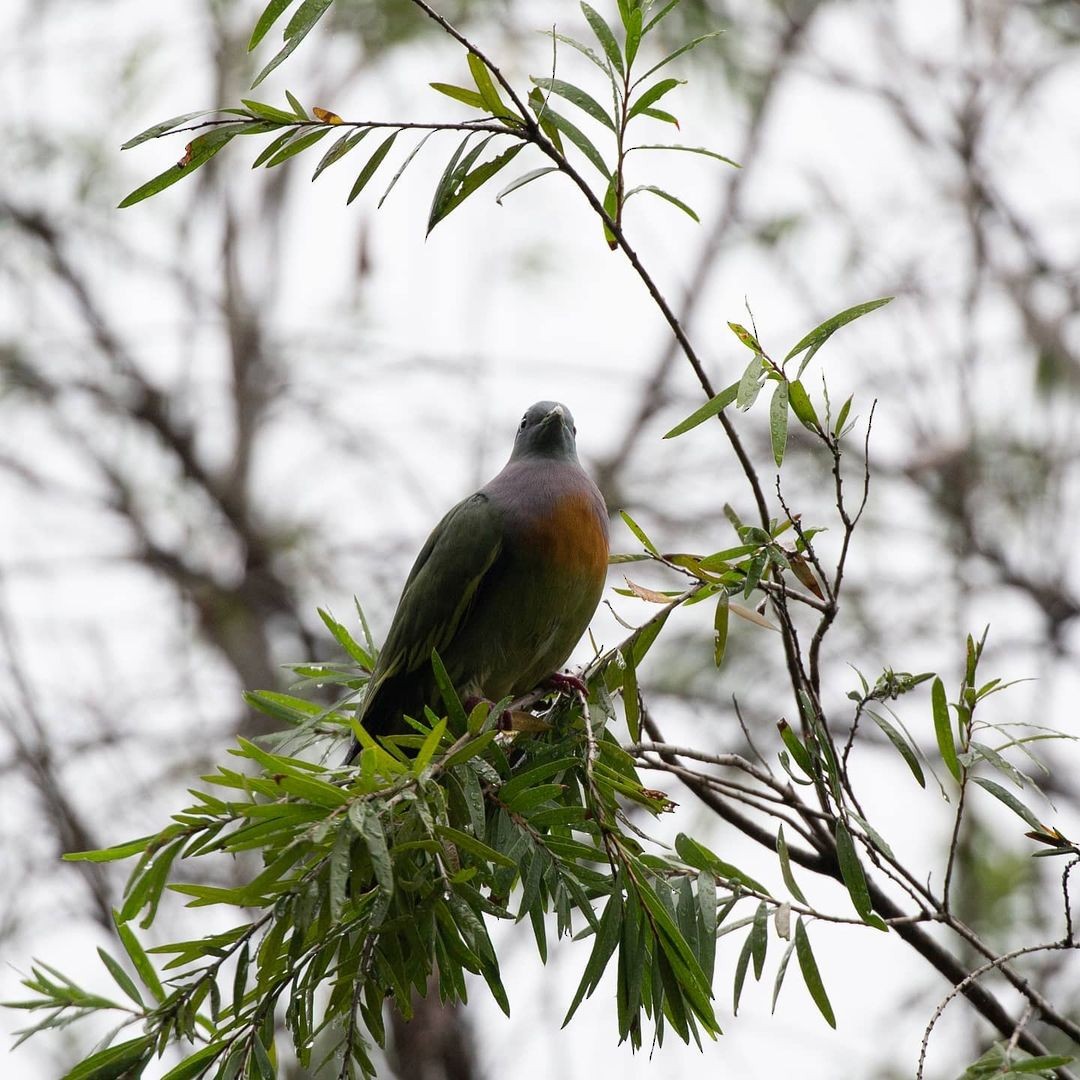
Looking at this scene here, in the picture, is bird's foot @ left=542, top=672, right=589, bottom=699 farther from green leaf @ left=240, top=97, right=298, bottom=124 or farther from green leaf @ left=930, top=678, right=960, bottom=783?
green leaf @ left=240, top=97, right=298, bottom=124

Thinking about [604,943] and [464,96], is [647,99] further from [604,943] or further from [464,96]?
[604,943]

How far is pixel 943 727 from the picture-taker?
218 cm

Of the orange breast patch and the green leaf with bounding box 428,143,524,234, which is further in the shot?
the orange breast patch

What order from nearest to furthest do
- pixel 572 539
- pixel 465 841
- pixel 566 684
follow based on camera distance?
pixel 465 841 → pixel 566 684 → pixel 572 539

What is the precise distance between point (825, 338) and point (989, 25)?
595 cm

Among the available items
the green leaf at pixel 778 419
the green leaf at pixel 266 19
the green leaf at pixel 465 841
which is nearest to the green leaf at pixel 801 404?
the green leaf at pixel 778 419

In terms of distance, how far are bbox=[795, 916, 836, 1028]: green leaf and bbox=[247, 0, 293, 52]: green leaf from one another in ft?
5.31

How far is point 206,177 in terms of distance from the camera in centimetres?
829

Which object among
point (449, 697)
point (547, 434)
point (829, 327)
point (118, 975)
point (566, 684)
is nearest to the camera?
point (829, 327)

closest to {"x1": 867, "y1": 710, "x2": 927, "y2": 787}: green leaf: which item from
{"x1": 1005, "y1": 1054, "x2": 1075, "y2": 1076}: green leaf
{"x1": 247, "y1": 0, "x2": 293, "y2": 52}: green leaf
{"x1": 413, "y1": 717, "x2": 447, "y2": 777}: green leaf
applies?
{"x1": 1005, "y1": 1054, "x2": 1075, "y2": 1076}: green leaf

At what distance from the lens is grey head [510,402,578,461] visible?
3709 mm

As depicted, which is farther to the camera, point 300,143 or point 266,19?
point 300,143

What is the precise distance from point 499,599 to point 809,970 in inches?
52.2

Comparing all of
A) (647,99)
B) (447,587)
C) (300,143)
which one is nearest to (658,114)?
(647,99)
